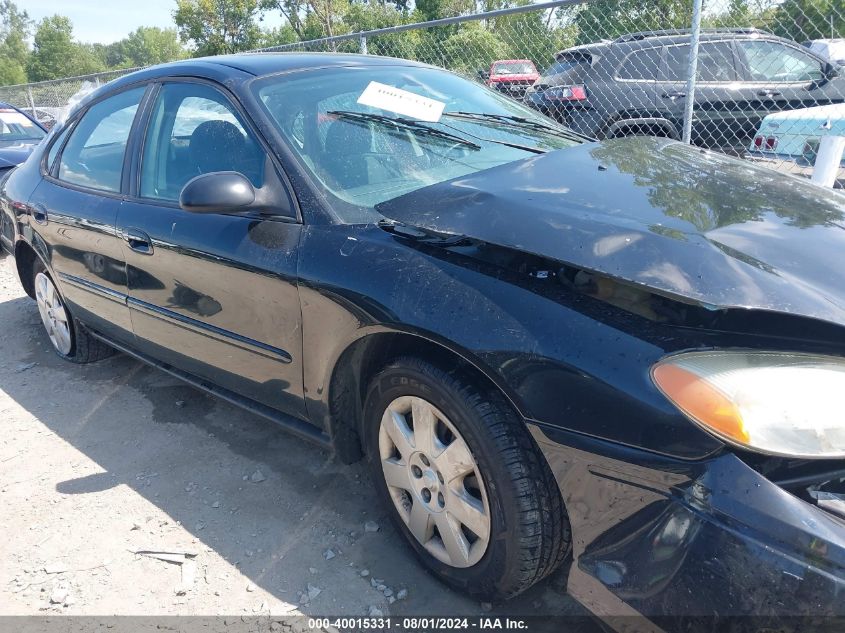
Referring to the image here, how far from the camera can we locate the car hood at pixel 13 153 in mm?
7066

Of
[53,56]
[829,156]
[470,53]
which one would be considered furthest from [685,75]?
[53,56]

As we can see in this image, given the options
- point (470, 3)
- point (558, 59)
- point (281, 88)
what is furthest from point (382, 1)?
point (281, 88)

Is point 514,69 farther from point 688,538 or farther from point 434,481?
point 688,538

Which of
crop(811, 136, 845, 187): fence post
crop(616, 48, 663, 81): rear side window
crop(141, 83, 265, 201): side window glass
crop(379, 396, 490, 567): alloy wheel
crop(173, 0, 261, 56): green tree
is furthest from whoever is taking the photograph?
crop(173, 0, 261, 56): green tree

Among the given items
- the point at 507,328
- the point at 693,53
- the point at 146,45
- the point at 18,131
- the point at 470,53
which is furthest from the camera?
the point at 146,45

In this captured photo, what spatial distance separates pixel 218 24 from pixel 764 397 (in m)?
31.8

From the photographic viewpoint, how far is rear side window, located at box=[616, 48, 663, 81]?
6.70 metres

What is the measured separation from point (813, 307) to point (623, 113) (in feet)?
18.6

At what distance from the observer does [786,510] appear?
1.30m

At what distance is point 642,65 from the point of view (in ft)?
22.2

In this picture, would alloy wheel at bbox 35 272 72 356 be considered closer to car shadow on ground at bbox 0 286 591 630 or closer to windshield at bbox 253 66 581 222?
car shadow on ground at bbox 0 286 591 630

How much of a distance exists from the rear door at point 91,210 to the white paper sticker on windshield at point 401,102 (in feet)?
3.82

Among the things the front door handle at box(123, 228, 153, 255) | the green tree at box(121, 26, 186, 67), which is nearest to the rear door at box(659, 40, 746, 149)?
the front door handle at box(123, 228, 153, 255)

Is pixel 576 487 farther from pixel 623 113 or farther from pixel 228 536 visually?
pixel 623 113
